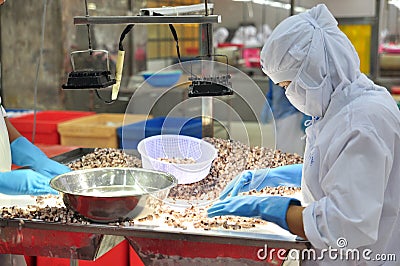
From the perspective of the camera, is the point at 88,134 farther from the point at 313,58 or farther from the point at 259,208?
the point at 313,58

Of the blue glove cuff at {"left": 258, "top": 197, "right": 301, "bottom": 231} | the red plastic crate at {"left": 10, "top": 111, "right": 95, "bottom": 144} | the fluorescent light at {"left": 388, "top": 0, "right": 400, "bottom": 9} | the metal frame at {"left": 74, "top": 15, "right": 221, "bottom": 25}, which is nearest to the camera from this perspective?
the blue glove cuff at {"left": 258, "top": 197, "right": 301, "bottom": 231}

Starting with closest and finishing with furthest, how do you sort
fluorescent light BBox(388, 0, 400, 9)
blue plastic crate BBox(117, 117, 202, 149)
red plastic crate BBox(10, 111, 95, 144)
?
blue plastic crate BBox(117, 117, 202, 149) → red plastic crate BBox(10, 111, 95, 144) → fluorescent light BBox(388, 0, 400, 9)

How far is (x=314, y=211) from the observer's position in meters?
1.57

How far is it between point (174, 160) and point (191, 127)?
222 millimetres

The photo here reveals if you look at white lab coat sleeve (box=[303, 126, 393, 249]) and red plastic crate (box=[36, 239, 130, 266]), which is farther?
red plastic crate (box=[36, 239, 130, 266])

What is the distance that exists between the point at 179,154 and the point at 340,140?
2.42 ft

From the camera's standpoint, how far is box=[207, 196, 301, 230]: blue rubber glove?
64.4 inches

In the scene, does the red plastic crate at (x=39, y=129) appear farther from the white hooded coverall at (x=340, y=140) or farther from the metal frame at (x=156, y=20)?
the white hooded coverall at (x=340, y=140)

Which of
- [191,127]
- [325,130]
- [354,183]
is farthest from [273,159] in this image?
[354,183]

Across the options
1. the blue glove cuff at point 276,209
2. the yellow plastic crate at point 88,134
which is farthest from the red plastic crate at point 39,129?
the blue glove cuff at point 276,209

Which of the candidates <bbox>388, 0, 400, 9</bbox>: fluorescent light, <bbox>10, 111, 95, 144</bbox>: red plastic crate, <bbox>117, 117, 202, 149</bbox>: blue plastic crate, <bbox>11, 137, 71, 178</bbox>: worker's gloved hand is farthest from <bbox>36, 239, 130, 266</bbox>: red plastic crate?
<bbox>388, 0, 400, 9</bbox>: fluorescent light

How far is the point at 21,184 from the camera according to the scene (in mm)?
2016

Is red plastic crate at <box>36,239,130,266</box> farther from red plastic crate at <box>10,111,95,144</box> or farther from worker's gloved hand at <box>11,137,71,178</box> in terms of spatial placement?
red plastic crate at <box>10,111,95,144</box>

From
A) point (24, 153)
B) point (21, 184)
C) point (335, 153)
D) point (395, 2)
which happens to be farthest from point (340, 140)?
point (395, 2)
